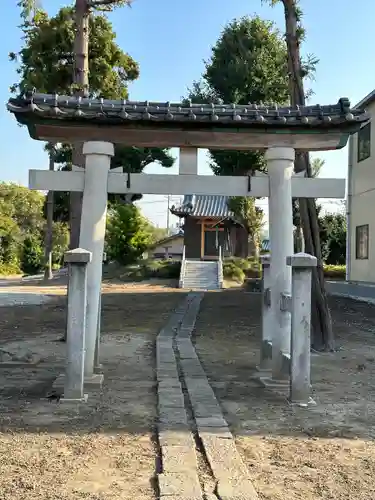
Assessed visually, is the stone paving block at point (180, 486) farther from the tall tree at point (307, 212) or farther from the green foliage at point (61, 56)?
the green foliage at point (61, 56)

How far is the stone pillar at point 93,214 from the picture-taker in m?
6.51

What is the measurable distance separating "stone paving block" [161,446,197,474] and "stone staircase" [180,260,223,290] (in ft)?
73.9

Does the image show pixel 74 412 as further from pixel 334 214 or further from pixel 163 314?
pixel 334 214

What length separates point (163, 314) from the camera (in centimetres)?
1475

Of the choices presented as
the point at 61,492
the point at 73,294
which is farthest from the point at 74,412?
the point at 61,492

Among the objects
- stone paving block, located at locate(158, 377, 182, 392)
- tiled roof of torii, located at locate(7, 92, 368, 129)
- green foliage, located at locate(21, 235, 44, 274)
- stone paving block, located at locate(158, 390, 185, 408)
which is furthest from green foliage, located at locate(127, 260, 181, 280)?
stone paving block, located at locate(158, 390, 185, 408)

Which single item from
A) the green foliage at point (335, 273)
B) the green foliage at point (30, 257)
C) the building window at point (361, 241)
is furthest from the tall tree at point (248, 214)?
the green foliage at point (30, 257)

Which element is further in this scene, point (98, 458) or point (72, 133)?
point (72, 133)

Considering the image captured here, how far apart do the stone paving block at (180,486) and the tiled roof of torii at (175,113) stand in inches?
159

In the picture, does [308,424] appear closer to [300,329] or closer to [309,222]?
[300,329]

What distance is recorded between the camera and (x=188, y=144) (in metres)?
6.75

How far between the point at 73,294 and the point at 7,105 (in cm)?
224

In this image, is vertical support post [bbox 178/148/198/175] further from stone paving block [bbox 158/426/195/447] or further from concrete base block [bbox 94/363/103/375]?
stone paving block [bbox 158/426/195/447]

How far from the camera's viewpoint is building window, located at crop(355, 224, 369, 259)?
1818 cm
